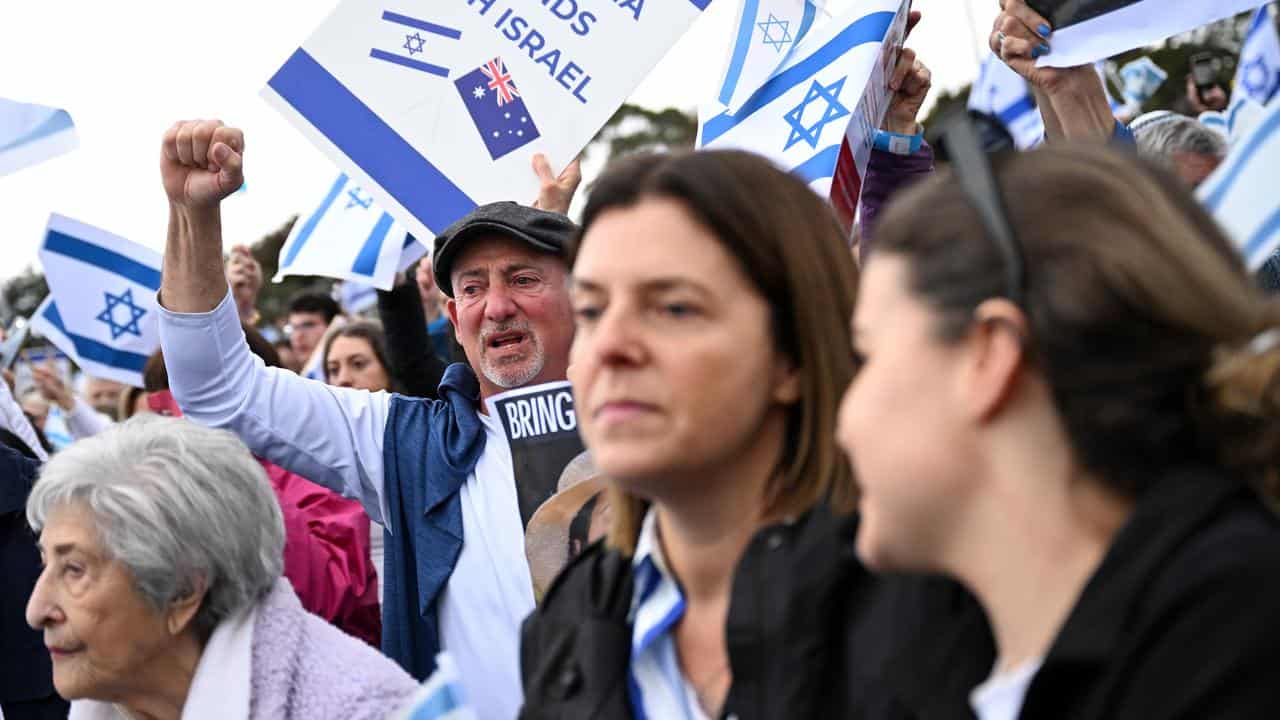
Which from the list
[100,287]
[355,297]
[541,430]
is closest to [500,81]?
[541,430]

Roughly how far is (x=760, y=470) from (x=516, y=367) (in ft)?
5.15

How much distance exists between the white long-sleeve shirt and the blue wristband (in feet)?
4.08

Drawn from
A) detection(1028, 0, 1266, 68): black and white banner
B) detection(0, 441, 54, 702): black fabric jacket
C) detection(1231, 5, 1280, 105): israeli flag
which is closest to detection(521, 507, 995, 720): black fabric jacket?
detection(1028, 0, 1266, 68): black and white banner

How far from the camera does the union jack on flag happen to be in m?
3.87

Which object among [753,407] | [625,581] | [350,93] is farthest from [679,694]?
[350,93]

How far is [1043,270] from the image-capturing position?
4.41ft

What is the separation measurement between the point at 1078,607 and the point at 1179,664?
11cm

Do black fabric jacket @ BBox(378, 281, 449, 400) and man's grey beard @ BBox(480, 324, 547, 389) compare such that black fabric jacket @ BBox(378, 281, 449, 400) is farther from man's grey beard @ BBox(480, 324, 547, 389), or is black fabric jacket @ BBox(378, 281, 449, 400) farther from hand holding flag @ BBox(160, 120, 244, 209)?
hand holding flag @ BBox(160, 120, 244, 209)

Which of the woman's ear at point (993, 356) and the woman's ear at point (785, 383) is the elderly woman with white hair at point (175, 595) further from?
the woman's ear at point (993, 356)

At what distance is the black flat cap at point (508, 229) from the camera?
348 cm

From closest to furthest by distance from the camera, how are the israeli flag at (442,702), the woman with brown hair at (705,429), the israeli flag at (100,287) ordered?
the israeli flag at (442,702) → the woman with brown hair at (705,429) → the israeli flag at (100,287)

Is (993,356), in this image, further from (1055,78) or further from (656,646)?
(1055,78)

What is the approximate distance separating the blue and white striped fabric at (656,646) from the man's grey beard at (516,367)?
4.86 ft

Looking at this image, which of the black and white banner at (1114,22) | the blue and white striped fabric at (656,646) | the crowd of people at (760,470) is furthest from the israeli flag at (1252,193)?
the black and white banner at (1114,22)
